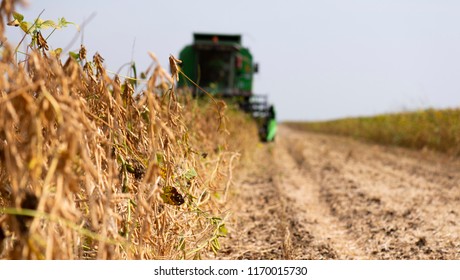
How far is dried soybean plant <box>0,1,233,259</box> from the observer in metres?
1.22

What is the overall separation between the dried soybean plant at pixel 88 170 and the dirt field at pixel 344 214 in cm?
80

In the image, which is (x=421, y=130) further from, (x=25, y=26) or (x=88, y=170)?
(x=88, y=170)

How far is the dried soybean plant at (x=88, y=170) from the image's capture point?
1225 mm

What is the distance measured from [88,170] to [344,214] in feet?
10.7

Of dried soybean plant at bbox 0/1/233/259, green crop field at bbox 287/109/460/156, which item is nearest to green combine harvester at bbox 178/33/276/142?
green crop field at bbox 287/109/460/156

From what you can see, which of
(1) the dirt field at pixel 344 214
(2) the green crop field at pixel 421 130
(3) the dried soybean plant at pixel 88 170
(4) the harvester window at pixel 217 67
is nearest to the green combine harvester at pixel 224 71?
(4) the harvester window at pixel 217 67

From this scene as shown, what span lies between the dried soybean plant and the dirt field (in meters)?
0.80

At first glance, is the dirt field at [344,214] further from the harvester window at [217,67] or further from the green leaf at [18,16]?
the harvester window at [217,67]

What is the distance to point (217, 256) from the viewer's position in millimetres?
2943

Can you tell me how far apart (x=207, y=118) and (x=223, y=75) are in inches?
277

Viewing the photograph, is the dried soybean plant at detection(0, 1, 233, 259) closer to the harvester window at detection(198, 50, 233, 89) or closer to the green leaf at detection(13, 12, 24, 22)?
the green leaf at detection(13, 12, 24, 22)

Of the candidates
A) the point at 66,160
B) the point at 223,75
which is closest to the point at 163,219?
the point at 66,160

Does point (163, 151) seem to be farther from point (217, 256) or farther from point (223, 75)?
point (223, 75)

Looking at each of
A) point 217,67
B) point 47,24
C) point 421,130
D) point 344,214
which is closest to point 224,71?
point 217,67
